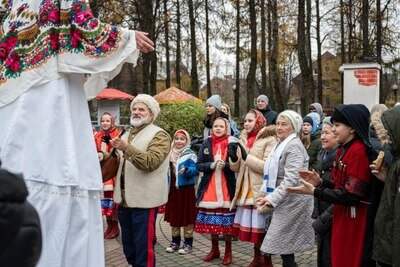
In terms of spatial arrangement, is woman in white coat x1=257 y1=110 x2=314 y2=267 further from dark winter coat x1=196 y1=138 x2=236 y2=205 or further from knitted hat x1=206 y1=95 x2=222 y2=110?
knitted hat x1=206 y1=95 x2=222 y2=110

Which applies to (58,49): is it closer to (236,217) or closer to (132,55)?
(132,55)

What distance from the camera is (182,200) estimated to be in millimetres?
6438

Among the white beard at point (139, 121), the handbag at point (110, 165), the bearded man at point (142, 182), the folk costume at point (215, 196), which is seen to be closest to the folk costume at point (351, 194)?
the bearded man at point (142, 182)

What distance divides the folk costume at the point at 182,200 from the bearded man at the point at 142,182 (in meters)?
1.54

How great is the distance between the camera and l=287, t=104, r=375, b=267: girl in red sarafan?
11.6 ft

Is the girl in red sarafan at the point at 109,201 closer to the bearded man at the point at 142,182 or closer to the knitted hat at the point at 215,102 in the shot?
the knitted hat at the point at 215,102

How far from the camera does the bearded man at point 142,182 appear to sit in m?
4.41

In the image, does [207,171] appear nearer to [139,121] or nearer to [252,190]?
[252,190]

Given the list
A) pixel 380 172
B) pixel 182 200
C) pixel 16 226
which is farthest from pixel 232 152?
pixel 16 226

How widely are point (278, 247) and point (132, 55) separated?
2940 millimetres

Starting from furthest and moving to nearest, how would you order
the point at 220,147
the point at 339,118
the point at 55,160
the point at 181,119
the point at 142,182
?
the point at 181,119 → the point at 220,147 → the point at 142,182 → the point at 339,118 → the point at 55,160

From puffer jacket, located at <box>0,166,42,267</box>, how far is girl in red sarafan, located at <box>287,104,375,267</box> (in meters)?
2.88

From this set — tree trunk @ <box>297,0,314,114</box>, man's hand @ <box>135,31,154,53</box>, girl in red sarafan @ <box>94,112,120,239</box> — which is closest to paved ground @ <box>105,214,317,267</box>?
girl in red sarafan @ <box>94,112,120,239</box>

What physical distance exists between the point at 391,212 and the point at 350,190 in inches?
17.2
